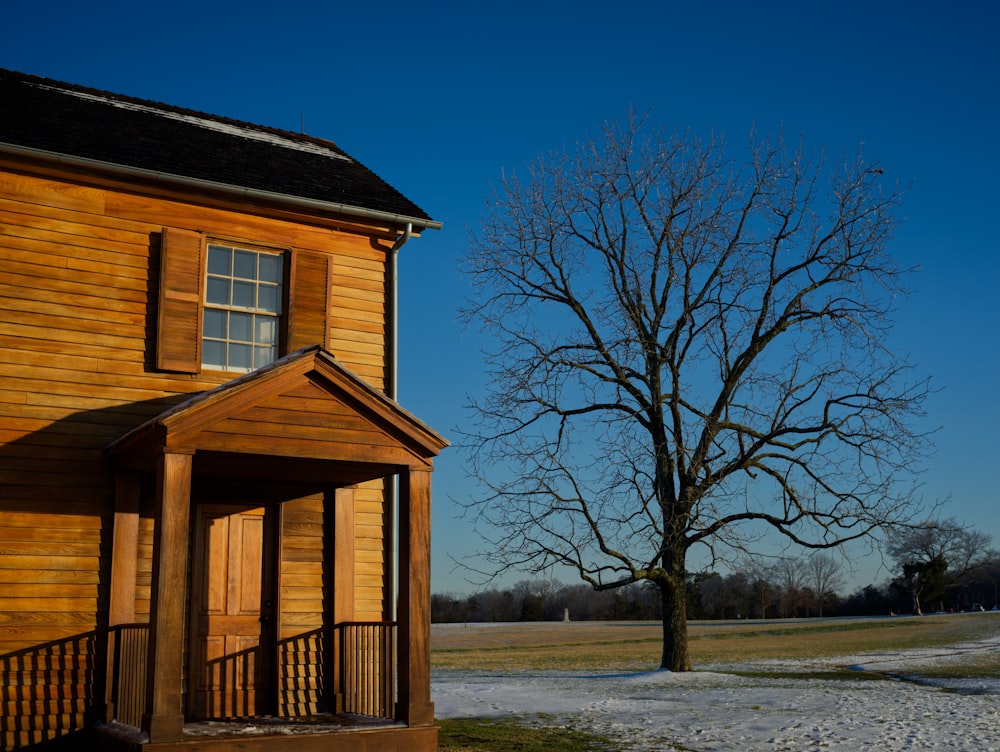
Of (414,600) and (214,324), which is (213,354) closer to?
(214,324)

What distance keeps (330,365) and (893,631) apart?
5004cm

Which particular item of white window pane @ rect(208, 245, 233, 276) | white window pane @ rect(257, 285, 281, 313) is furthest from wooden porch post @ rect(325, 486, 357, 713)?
white window pane @ rect(208, 245, 233, 276)

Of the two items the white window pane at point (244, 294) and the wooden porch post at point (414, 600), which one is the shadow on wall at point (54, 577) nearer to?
the white window pane at point (244, 294)

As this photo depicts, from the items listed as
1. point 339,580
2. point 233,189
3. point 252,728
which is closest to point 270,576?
point 339,580

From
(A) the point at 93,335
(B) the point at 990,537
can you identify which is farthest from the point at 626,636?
(B) the point at 990,537

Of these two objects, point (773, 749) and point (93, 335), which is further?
point (773, 749)

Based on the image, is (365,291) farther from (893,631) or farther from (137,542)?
(893,631)

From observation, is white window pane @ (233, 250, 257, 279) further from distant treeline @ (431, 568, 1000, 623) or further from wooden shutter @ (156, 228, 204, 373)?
distant treeline @ (431, 568, 1000, 623)

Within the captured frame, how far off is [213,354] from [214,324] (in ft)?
1.23

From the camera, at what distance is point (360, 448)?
998 cm

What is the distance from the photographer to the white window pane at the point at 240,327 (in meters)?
12.0

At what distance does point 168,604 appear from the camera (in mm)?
8648

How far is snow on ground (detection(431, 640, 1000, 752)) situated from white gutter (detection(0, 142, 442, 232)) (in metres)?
7.58

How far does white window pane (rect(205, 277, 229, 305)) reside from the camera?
11.9 m
